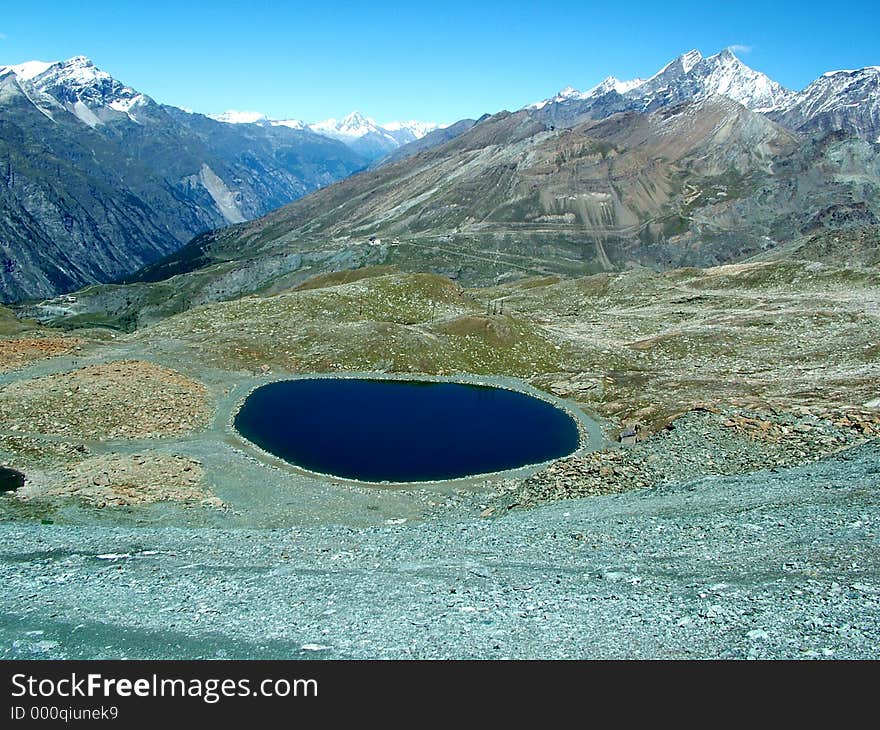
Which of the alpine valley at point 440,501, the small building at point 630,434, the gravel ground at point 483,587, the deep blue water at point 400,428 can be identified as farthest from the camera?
the small building at point 630,434

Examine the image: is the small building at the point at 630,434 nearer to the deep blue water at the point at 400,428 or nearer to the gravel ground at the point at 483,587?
the deep blue water at the point at 400,428

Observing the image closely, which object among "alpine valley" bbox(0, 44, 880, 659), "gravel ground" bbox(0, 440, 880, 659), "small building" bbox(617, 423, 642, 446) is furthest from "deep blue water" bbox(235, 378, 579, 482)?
"gravel ground" bbox(0, 440, 880, 659)

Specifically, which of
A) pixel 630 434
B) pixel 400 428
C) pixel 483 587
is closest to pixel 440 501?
pixel 400 428

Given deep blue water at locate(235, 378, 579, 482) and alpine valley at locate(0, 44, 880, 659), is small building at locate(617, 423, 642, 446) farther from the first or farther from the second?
deep blue water at locate(235, 378, 579, 482)

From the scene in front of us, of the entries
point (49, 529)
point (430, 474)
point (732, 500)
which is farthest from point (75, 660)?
point (430, 474)

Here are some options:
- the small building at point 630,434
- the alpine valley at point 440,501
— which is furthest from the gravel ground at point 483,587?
the small building at point 630,434

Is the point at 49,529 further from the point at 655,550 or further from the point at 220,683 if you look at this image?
the point at 655,550
